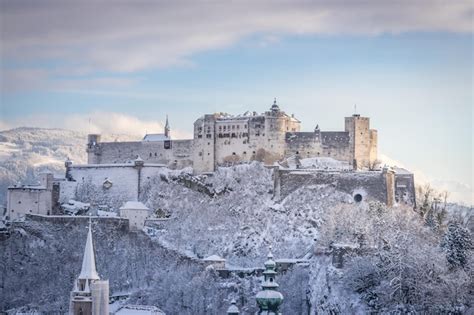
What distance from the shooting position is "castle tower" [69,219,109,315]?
72.2m

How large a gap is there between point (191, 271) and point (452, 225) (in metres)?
18.0

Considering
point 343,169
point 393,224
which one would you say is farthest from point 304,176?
point 393,224

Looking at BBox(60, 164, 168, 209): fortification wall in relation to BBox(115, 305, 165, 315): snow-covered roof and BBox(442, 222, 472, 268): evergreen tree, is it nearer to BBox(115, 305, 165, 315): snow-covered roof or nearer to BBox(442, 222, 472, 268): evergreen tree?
BBox(115, 305, 165, 315): snow-covered roof

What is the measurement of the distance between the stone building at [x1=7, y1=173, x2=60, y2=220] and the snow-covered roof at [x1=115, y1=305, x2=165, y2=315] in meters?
13.7

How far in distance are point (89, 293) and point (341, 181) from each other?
20899mm

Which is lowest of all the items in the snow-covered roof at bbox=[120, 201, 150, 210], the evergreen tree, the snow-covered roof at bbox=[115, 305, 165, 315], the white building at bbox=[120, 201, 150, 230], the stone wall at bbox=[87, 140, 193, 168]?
the snow-covered roof at bbox=[115, 305, 165, 315]

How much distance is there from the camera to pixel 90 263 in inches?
2926

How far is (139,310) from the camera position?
7412 centimetres

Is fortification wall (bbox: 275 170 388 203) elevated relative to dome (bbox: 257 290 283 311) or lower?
elevated

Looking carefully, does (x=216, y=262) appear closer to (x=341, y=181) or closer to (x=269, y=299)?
(x=341, y=181)

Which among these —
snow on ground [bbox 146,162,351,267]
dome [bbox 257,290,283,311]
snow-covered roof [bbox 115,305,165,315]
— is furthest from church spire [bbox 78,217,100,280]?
dome [bbox 257,290,283,311]

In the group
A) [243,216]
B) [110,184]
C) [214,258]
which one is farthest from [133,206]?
[214,258]

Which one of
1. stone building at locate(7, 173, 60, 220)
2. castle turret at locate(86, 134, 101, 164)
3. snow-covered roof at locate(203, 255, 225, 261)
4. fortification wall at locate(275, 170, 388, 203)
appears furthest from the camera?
castle turret at locate(86, 134, 101, 164)

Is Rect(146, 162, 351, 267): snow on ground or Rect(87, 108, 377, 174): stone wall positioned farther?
Rect(87, 108, 377, 174): stone wall
